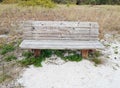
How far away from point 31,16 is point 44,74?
4694mm

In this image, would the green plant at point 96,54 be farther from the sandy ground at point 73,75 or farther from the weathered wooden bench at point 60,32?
the weathered wooden bench at point 60,32

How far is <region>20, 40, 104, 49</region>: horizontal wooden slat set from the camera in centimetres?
581

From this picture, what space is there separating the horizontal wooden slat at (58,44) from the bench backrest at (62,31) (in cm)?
19

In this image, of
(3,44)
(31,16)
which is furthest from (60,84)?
(31,16)

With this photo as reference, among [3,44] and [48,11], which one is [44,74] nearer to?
[3,44]

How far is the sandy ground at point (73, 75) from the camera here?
17.0 feet

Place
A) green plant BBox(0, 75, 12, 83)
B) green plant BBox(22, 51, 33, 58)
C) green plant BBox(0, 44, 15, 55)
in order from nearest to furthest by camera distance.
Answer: green plant BBox(0, 75, 12, 83)
green plant BBox(22, 51, 33, 58)
green plant BBox(0, 44, 15, 55)

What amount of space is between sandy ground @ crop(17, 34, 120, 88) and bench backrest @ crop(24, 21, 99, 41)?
0.61 meters

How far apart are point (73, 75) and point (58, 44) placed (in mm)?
826

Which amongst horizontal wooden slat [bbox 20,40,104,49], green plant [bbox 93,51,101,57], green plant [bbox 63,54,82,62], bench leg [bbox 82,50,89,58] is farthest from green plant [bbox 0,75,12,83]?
green plant [bbox 93,51,101,57]

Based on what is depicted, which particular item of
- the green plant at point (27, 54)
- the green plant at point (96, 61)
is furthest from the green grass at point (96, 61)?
the green plant at point (27, 54)

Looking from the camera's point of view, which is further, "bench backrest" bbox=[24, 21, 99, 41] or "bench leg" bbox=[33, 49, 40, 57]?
"bench backrest" bbox=[24, 21, 99, 41]

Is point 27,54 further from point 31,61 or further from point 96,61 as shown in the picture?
point 96,61

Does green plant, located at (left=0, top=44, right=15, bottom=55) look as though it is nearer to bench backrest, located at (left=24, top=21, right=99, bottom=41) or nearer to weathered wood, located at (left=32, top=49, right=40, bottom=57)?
bench backrest, located at (left=24, top=21, right=99, bottom=41)
